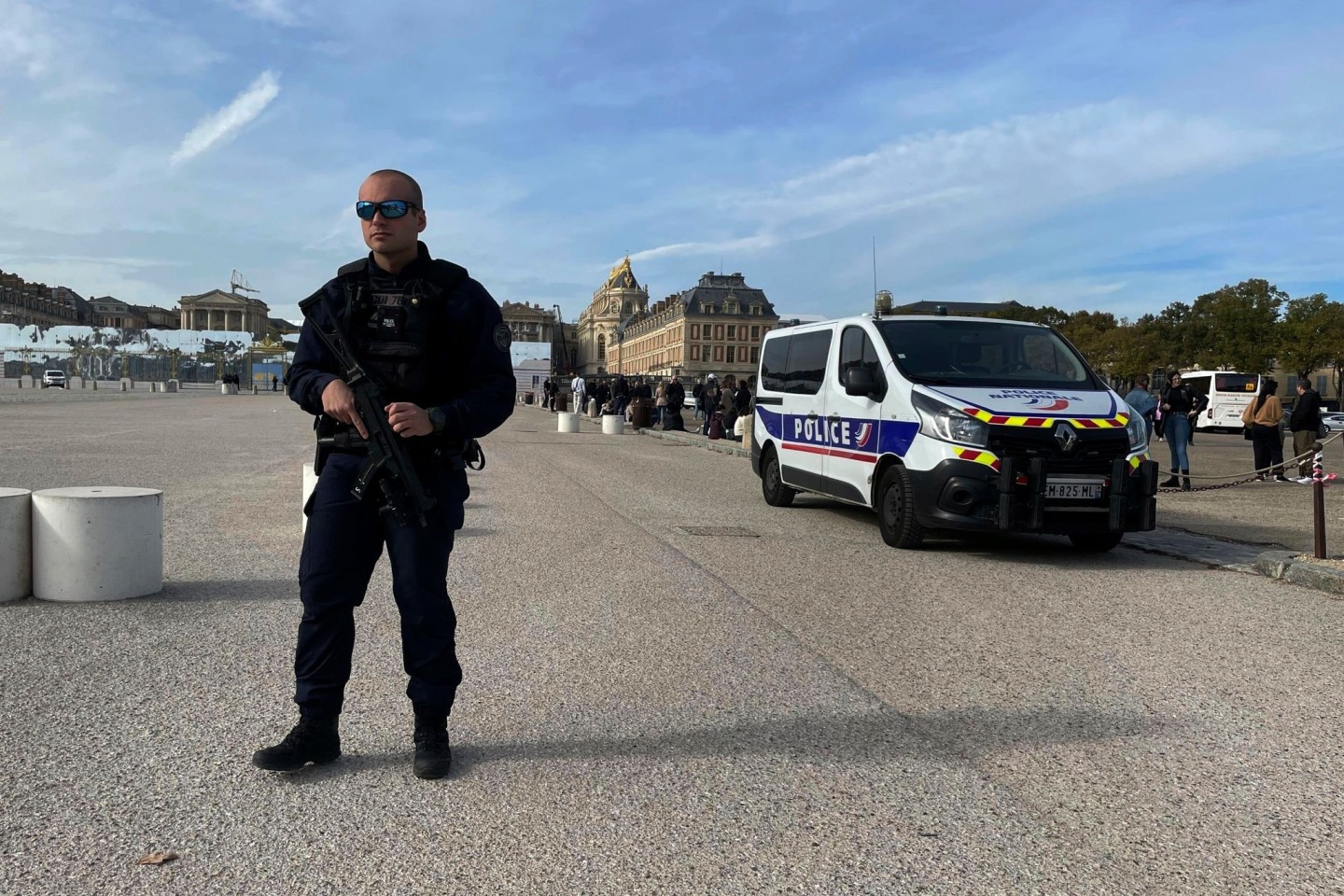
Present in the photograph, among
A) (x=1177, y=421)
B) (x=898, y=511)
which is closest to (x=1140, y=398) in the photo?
(x=1177, y=421)

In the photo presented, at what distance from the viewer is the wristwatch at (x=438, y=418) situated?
133 inches

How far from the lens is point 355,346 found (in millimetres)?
3477

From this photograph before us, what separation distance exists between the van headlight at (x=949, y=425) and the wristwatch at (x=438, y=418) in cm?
573

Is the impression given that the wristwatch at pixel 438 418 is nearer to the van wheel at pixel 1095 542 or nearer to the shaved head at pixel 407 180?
the shaved head at pixel 407 180

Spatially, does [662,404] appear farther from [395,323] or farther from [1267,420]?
[395,323]

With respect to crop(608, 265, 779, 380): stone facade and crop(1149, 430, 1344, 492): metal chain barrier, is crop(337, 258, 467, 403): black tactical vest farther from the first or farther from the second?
crop(608, 265, 779, 380): stone facade

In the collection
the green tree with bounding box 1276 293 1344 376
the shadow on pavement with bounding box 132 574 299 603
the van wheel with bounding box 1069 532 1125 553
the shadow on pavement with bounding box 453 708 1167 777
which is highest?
the green tree with bounding box 1276 293 1344 376

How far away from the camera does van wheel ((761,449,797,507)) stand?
12.2m

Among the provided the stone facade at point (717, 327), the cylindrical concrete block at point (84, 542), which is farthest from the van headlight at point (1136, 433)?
the stone facade at point (717, 327)

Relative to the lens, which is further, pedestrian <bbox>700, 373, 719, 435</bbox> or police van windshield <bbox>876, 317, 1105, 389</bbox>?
pedestrian <bbox>700, 373, 719, 435</bbox>

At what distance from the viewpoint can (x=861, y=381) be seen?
9.37 m

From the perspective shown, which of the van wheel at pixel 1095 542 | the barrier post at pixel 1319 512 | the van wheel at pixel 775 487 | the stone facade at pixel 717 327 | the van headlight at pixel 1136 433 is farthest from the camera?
the stone facade at pixel 717 327

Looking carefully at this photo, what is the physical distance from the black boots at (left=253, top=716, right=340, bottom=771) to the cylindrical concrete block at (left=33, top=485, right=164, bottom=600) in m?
2.93

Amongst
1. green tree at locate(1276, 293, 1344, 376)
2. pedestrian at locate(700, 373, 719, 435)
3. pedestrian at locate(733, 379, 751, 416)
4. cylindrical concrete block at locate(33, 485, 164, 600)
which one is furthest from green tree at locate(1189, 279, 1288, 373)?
cylindrical concrete block at locate(33, 485, 164, 600)
